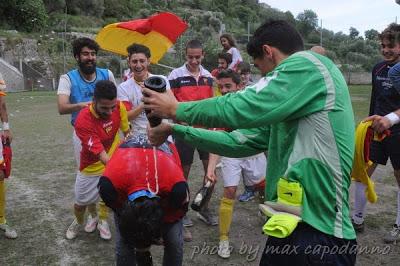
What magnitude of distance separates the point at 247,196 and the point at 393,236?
79.7 inches

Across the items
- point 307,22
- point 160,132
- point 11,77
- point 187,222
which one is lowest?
point 187,222

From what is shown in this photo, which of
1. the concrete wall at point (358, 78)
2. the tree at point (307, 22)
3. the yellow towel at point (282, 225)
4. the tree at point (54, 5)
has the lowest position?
the concrete wall at point (358, 78)

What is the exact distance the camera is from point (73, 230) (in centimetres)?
488

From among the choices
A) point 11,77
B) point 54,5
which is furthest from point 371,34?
point 54,5

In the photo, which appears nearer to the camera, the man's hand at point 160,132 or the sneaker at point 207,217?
the man's hand at point 160,132

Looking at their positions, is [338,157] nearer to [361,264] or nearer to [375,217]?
[361,264]

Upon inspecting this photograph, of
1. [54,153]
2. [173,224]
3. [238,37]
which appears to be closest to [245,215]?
[173,224]

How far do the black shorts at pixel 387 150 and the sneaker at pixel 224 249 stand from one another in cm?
195

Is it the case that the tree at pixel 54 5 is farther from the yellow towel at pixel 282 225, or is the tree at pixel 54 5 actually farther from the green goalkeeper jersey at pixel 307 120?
the yellow towel at pixel 282 225

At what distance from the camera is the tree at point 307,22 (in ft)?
165

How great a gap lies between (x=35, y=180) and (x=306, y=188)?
5.86 m

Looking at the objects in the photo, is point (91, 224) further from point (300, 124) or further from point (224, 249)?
point (300, 124)

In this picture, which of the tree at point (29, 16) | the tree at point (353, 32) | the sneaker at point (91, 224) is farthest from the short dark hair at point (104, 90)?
the tree at point (353, 32)

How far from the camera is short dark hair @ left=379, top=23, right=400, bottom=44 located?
468 centimetres
